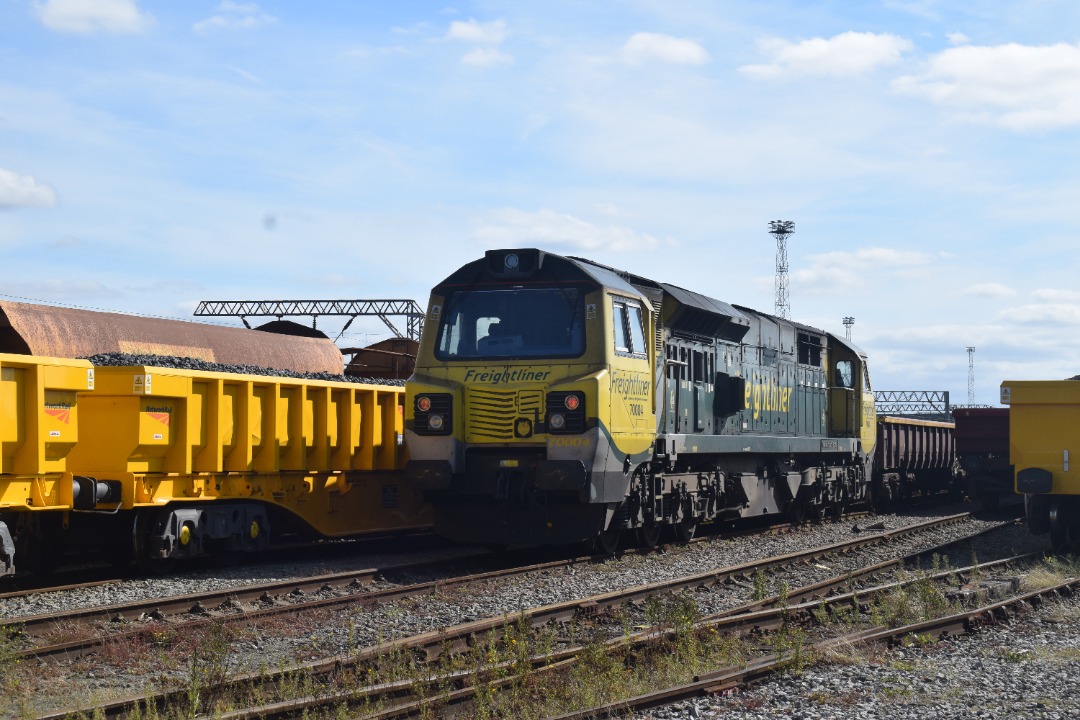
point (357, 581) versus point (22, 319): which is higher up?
point (22, 319)

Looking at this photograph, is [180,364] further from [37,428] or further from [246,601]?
[246,601]

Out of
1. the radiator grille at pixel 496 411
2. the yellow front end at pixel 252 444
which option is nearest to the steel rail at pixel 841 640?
the radiator grille at pixel 496 411

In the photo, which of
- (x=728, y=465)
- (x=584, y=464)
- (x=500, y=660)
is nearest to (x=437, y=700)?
(x=500, y=660)

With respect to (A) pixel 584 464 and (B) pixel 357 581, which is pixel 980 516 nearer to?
(A) pixel 584 464

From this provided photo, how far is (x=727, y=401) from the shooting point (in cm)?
1741

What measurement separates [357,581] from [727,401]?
7.23m

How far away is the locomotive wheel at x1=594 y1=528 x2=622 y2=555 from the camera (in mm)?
14562

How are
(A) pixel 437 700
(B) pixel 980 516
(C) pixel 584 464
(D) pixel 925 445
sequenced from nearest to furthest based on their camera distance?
(A) pixel 437 700, (C) pixel 584 464, (B) pixel 980 516, (D) pixel 925 445

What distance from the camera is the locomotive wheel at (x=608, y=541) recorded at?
14562 millimetres

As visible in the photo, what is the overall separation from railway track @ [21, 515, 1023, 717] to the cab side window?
2815 mm

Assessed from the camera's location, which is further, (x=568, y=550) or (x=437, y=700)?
(x=568, y=550)

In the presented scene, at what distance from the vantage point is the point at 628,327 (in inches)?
552

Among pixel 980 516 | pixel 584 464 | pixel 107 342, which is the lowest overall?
pixel 980 516

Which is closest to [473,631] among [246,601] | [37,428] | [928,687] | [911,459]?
[246,601]
